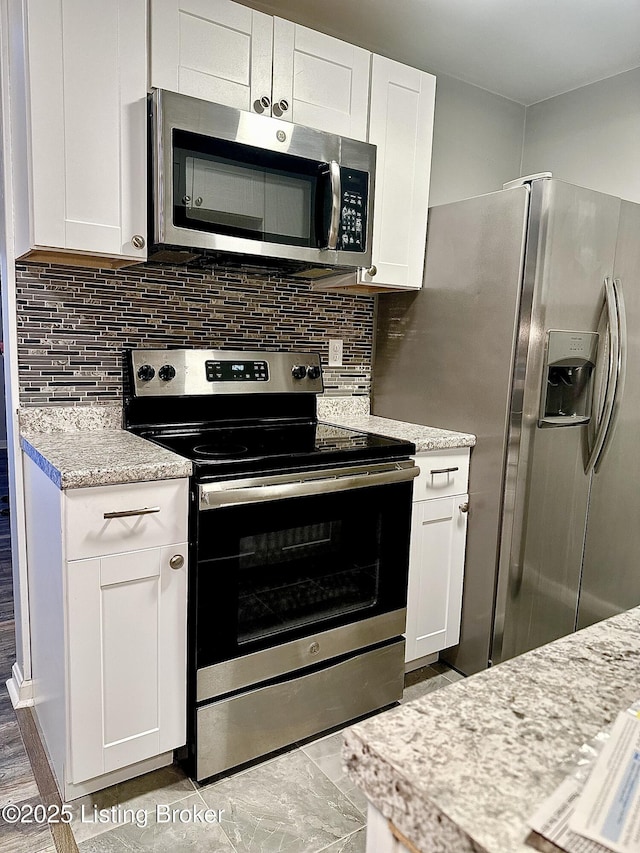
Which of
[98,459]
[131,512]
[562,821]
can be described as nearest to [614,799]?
[562,821]

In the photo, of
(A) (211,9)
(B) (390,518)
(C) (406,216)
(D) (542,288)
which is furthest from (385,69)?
(B) (390,518)

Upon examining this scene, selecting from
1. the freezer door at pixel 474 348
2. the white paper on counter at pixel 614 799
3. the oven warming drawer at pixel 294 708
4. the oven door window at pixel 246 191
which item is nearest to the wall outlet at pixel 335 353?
the freezer door at pixel 474 348

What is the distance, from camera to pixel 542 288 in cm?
210

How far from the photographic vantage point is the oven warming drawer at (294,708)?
5.84 ft

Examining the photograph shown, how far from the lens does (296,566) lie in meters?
1.90

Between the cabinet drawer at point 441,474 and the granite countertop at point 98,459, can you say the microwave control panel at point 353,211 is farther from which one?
the granite countertop at point 98,459

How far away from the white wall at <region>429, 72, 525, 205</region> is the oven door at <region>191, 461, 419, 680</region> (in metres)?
1.56

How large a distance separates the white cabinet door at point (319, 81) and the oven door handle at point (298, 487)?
1.17 m

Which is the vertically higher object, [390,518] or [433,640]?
[390,518]

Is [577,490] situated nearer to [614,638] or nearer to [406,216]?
[406,216]

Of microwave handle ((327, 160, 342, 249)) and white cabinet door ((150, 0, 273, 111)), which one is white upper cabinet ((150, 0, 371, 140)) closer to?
white cabinet door ((150, 0, 273, 111))

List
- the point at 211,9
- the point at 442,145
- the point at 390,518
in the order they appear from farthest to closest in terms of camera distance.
Result: the point at 442,145
the point at 390,518
the point at 211,9

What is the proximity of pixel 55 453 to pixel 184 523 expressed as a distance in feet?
1.33

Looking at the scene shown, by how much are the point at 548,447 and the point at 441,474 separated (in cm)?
39
